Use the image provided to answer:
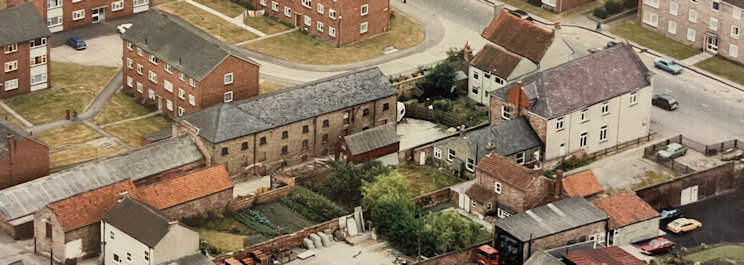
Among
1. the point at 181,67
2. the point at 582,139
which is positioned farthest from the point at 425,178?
the point at 181,67

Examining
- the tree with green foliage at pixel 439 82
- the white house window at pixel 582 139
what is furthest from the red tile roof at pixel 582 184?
the tree with green foliage at pixel 439 82

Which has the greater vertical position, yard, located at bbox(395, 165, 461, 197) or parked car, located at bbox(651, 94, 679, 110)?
parked car, located at bbox(651, 94, 679, 110)

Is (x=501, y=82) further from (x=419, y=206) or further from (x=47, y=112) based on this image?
(x=47, y=112)

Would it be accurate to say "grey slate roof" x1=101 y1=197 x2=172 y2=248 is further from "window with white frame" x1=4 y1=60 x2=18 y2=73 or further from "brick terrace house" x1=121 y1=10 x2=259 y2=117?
"window with white frame" x1=4 y1=60 x2=18 y2=73

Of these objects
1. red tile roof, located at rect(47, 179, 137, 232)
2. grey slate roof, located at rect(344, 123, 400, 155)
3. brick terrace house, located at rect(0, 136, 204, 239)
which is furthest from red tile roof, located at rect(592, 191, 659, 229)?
red tile roof, located at rect(47, 179, 137, 232)

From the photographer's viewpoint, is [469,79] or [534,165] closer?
[534,165]

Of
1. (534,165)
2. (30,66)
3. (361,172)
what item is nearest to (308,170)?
(361,172)

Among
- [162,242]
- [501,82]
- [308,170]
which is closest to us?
[162,242]
